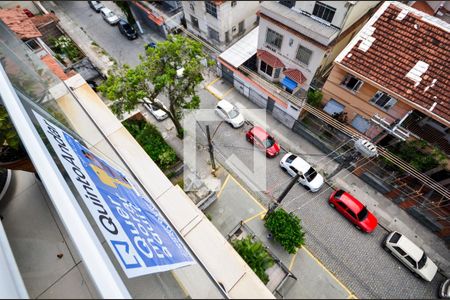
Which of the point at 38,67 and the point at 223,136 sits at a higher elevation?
the point at 38,67

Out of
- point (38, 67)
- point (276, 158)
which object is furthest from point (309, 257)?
point (38, 67)

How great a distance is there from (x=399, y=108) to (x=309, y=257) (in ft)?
38.9

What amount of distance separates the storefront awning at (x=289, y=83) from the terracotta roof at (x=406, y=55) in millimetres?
5171

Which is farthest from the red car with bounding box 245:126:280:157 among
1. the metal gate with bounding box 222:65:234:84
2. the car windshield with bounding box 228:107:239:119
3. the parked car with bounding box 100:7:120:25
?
the parked car with bounding box 100:7:120:25

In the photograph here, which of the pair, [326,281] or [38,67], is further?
[326,281]

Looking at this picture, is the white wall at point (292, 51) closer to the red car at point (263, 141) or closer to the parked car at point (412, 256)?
the red car at point (263, 141)

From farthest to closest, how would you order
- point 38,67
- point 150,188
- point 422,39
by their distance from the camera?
point 422,39 < point 38,67 < point 150,188

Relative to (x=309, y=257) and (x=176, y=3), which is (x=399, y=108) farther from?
(x=176, y=3)

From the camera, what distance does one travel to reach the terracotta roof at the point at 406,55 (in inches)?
585

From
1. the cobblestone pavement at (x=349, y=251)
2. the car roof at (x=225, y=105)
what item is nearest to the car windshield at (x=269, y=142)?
the cobblestone pavement at (x=349, y=251)

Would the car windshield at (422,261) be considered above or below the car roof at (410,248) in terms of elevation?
below

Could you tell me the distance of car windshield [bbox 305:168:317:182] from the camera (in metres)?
17.8

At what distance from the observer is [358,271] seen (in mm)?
15055

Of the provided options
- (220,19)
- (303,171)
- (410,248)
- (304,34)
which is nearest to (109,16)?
(220,19)
